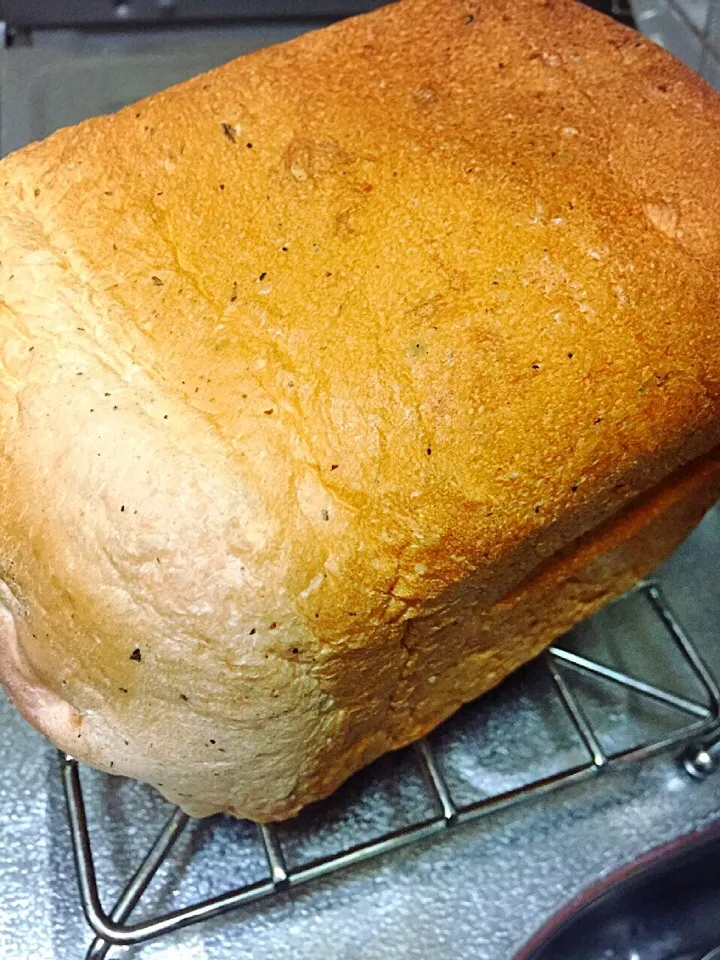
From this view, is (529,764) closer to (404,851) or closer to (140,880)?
(404,851)

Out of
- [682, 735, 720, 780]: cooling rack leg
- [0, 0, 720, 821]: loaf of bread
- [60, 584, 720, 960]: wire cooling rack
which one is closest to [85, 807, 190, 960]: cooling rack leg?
[60, 584, 720, 960]: wire cooling rack

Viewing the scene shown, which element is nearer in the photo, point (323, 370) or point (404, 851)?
point (323, 370)

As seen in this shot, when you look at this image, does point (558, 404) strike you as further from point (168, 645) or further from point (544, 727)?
point (544, 727)

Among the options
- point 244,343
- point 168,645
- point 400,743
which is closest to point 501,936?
point 400,743

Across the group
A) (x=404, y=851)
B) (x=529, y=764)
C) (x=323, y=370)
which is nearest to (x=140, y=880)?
(x=404, y=851)

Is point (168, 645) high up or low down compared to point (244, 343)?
down

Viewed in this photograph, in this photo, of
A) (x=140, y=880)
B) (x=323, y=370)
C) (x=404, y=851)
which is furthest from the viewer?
(x=404, y=851)

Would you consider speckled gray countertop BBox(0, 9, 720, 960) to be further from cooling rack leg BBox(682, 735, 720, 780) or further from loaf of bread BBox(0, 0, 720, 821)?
loaf of bread BBox(0, 0, 720, 821)

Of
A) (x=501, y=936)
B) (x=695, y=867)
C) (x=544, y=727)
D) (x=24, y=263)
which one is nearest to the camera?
(x=24, y=263)
